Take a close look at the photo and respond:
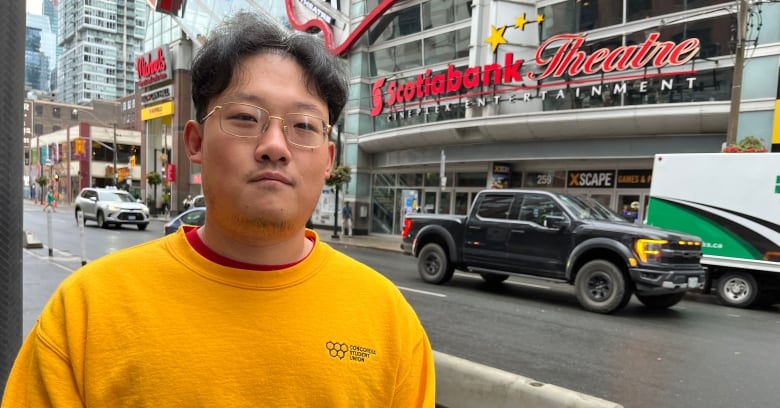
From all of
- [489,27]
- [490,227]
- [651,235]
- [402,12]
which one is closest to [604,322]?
[651,235]

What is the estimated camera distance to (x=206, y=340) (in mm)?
1131

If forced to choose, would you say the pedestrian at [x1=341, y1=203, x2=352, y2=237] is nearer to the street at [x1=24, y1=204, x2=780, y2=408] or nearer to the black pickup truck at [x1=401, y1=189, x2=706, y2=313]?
the black pickup truck at [x1=401, y1=189, x2=706, y2=313]

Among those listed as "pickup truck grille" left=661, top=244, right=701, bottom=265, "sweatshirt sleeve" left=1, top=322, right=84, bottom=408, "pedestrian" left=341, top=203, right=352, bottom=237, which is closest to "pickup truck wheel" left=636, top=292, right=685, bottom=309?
"pickup truck grille" left=661, top=244, right=701, bottom=265

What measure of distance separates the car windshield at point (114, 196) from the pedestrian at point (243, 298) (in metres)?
22.4

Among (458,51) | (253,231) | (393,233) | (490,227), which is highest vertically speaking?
(458,51)

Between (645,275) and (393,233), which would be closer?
(645,275)

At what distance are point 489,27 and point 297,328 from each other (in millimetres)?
20607

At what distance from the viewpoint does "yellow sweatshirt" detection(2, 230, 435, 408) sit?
3.50ft

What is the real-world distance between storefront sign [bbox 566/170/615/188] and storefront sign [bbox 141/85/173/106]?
3544cm

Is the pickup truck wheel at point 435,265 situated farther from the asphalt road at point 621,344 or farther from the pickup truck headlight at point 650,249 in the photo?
the pickup truck headlight at point 650,249

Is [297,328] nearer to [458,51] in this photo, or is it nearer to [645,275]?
[645,275]

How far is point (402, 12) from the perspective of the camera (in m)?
24.2

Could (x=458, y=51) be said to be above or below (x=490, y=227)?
above

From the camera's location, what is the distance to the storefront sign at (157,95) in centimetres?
4209
